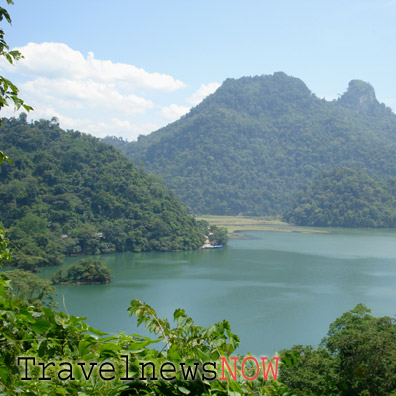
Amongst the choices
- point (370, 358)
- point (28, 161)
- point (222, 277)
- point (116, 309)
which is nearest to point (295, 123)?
point (28, 161)

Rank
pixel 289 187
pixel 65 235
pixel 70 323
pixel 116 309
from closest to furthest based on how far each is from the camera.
Answer: pixel 70 323 → pixel 116 309 → pixel 65 235 → pixel 289 187

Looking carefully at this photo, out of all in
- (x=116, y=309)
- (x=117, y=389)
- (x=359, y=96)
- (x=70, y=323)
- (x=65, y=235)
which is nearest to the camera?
(x=117, y=389)

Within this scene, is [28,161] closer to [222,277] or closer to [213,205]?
[222,277]

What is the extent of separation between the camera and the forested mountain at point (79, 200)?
91.1 feet

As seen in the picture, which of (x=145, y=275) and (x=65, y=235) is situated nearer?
(x=145, y=275)

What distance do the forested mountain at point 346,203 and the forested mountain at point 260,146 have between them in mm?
9989

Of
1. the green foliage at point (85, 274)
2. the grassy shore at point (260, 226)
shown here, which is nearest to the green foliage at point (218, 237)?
the grassy shore at point (260, 226)

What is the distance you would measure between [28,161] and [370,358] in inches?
1173

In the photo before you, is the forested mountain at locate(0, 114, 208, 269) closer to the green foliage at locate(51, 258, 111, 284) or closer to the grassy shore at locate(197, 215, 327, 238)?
the green foliage at locate(51, 258, 111, 284)

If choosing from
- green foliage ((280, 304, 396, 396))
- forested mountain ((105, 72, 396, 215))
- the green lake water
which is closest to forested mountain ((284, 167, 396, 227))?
forested mountain ((105, 72, 396, 215))

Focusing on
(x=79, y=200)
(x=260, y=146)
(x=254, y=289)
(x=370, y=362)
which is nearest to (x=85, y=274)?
(x=254, y=289)

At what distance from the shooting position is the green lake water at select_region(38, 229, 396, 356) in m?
14.0

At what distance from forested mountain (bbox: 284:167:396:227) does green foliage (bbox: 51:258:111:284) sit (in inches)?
1240

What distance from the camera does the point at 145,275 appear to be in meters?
21.7
